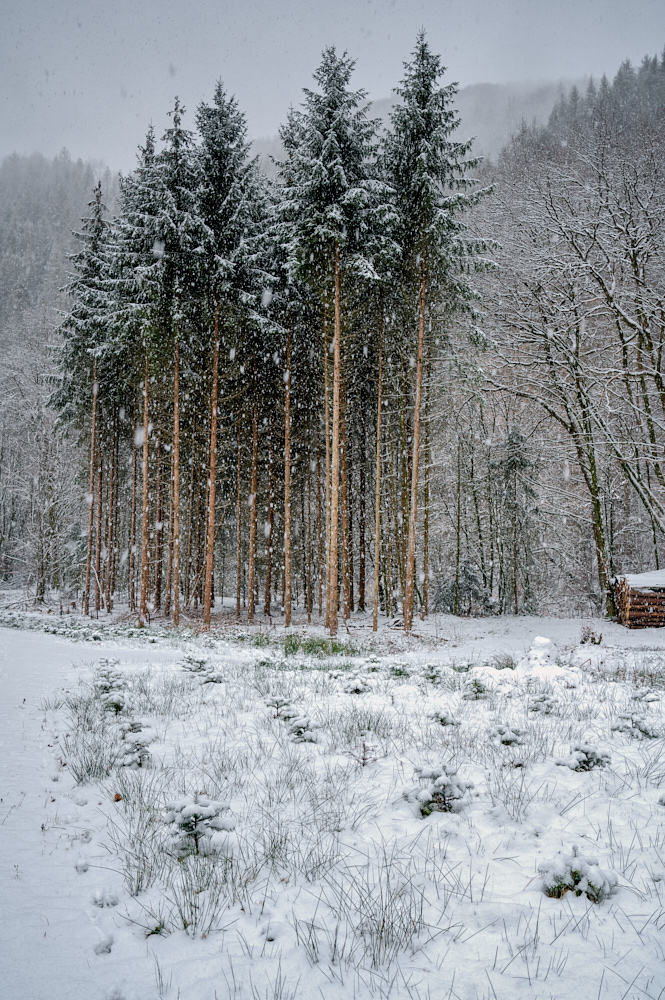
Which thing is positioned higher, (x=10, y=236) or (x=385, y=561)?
(x=10, y=236)

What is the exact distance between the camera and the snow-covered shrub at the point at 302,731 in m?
4.49

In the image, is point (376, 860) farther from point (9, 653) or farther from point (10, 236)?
point (10, 236)

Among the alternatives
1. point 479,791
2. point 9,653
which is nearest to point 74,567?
point 9,653

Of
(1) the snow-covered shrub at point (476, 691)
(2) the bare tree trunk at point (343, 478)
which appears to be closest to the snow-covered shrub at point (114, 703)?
(1) the snow-covered shrub at point (476, 691)

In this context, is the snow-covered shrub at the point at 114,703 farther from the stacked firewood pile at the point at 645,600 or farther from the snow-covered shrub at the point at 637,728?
the stacked firewood pile at the point at 645,600

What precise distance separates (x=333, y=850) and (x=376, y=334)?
16.4m

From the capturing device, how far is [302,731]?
4.57 m

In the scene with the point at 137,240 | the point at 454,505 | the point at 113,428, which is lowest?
the point at 454,505

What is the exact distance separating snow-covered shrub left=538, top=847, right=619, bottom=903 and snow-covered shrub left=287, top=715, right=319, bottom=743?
2.50m

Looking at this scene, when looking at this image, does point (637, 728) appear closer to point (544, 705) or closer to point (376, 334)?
point (544, 705)

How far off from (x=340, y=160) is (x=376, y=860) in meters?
17.1

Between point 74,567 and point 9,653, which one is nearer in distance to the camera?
point 9,653

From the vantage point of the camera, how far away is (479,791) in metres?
3.38

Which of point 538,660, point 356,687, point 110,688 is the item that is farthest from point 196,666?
point 538,660
